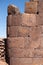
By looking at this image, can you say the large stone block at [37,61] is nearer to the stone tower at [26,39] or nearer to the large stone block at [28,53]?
the stone tower at [26,39]

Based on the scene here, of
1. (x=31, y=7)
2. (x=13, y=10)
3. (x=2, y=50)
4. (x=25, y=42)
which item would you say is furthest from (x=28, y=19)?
(x=2, y=50)

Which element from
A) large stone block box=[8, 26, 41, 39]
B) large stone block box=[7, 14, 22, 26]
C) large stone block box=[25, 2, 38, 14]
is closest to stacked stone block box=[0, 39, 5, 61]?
large stone block box=[8, 26, 41, 39]

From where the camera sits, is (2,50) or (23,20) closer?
(23,20)

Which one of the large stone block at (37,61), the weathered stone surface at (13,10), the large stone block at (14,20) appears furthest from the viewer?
the weathered stone surface at (13,10)

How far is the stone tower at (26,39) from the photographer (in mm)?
10555

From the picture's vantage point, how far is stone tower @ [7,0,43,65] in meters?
10.6

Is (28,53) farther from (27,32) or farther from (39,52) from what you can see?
(27,32)

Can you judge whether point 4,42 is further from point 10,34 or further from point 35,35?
point 35,35

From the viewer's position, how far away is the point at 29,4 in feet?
35.7

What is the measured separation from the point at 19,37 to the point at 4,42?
37.5 inches

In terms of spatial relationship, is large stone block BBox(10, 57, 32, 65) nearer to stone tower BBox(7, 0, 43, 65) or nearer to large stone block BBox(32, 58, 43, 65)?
stone tower BBox(7, 0, 43, 65)

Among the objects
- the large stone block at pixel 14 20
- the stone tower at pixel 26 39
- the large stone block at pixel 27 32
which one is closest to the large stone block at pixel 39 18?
the stone tower at pixel 26 39

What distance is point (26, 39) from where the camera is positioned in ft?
34.6

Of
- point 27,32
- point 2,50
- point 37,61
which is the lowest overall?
point 37,61
